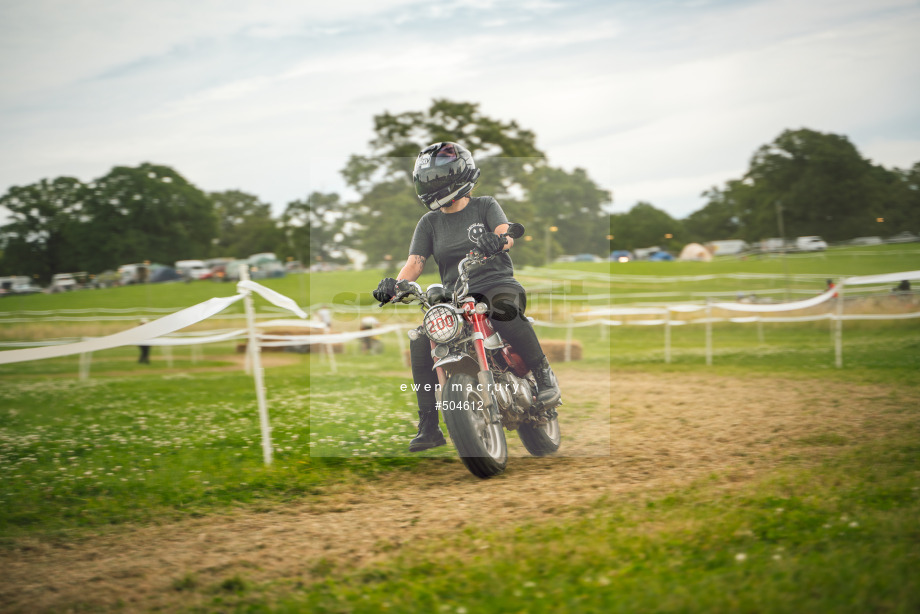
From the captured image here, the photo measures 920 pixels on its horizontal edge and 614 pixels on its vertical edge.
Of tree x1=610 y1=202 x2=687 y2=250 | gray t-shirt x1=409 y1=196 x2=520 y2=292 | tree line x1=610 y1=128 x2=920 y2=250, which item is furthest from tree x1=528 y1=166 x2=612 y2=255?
tree x1=610 y1=202 x2=687 y2=250

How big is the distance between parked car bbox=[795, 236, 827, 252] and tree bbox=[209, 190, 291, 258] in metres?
41.4

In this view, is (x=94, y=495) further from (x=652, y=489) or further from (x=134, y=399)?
(x=134, y=399)

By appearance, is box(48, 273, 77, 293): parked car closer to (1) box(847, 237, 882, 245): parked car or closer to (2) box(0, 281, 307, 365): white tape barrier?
(2) box(0, 281, 307, 365): white tape barrier

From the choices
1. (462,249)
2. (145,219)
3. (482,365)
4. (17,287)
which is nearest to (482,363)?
(482,365)

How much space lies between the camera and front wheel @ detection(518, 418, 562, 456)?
20.1 ft

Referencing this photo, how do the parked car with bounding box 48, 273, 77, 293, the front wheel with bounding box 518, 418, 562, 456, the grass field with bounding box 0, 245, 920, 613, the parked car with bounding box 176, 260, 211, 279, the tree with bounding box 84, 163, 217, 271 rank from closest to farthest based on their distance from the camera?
the grass field with bounding box 0, 245, 920, 613
the front wheel with bounding box 518, 418, 562, 456
the parked car with bounding box 48, 273, 77, 293
the parked car with bounding box 176, 260, 211, 279
the tree with bounding box 84, 163, 217, 271

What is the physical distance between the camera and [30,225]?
4753cm

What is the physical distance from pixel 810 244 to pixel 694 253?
955 cm

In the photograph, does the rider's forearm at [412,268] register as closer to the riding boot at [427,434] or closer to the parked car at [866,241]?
the riding boot at [427,434]

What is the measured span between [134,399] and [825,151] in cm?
4152

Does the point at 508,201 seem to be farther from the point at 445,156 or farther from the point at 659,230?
the point at 659,230

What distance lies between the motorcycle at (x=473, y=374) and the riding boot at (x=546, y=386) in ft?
0.17

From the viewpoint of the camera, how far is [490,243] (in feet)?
16.9

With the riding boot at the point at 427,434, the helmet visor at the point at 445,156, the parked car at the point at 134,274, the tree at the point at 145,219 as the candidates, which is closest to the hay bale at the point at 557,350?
the riding boot at the point at 427,434
